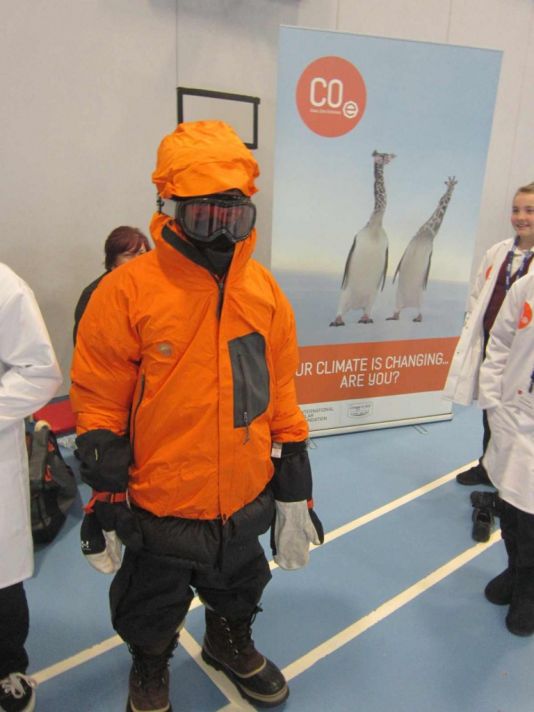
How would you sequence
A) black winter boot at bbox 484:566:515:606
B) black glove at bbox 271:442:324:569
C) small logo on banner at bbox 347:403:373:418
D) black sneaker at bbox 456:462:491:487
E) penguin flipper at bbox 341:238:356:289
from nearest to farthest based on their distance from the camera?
black glove at bbox 271:442:324:569 → black winter boot at bbox 484:566:515:606 → black sneaker at bbox 456:462:491:487 → penguin flipper at bbox 341:238:356:289 → small logo on banner at bbox 347:403:373:418

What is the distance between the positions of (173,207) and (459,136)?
2.72m

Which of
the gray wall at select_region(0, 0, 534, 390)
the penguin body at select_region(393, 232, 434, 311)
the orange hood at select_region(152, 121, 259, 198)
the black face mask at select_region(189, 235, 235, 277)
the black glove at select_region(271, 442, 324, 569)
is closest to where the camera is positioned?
the orange hood at select_region(152, 121, 259, 198)

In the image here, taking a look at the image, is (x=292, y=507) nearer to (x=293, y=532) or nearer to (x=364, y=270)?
(x=293, y=532)

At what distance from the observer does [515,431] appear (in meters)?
1.85

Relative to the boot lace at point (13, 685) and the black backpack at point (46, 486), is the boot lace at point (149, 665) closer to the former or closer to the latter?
the boot lace at point (13, 685)

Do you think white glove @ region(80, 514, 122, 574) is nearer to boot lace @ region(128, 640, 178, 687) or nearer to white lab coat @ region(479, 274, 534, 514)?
boot lace @ region(128, 640, 178, 687)

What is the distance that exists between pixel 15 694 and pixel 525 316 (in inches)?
78.6

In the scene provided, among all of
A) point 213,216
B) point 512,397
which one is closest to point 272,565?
point 512,397

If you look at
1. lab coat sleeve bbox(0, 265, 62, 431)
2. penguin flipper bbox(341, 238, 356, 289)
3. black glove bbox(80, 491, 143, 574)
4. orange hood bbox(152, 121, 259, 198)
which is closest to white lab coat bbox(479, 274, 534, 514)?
A: orange hood bbox(152, 121, 259, 198)

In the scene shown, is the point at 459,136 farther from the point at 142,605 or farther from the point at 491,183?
the point at 142,605

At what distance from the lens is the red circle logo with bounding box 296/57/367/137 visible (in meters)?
2.89

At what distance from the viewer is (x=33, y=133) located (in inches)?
115

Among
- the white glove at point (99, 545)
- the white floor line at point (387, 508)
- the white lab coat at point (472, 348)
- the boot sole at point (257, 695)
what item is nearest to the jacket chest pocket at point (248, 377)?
the white glove at point (99, 545)

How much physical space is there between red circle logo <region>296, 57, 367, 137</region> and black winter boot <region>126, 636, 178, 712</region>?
2627 mm
